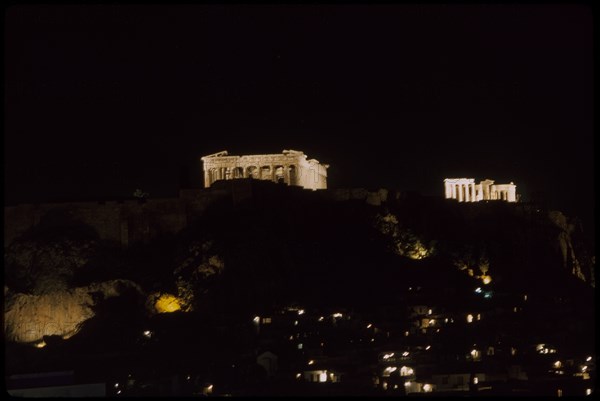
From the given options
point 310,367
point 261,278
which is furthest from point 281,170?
point 310,367

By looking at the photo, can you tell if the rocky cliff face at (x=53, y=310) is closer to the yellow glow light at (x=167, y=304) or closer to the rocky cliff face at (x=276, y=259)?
the rocky cliff face at (x=276, y=259)

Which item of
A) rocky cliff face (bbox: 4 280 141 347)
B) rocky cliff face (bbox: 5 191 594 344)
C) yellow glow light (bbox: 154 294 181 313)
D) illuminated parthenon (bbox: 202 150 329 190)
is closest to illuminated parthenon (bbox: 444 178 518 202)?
rocky cliff face (bbox: 5 191 594 344)

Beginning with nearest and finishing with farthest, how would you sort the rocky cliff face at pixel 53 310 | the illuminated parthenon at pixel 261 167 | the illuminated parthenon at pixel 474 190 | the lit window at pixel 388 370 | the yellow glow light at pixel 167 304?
the lit window at pixel 388 370 < the rocky cliff face at pixel 53 310 < the yellow glow light at pixel 167 304 < the illuminated parthenon at pixel 261 167 < the illuminated parthenon at pixel 474 190

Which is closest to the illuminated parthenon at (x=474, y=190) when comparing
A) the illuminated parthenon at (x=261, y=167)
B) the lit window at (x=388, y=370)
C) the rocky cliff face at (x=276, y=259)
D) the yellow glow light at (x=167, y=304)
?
the rocky cliff face at (x=276, y=259)

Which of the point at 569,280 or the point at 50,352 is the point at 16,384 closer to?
the point at 50,352

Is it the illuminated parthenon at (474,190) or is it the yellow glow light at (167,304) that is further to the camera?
the illuminated parthenon at (474,190)

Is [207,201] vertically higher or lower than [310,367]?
higher
